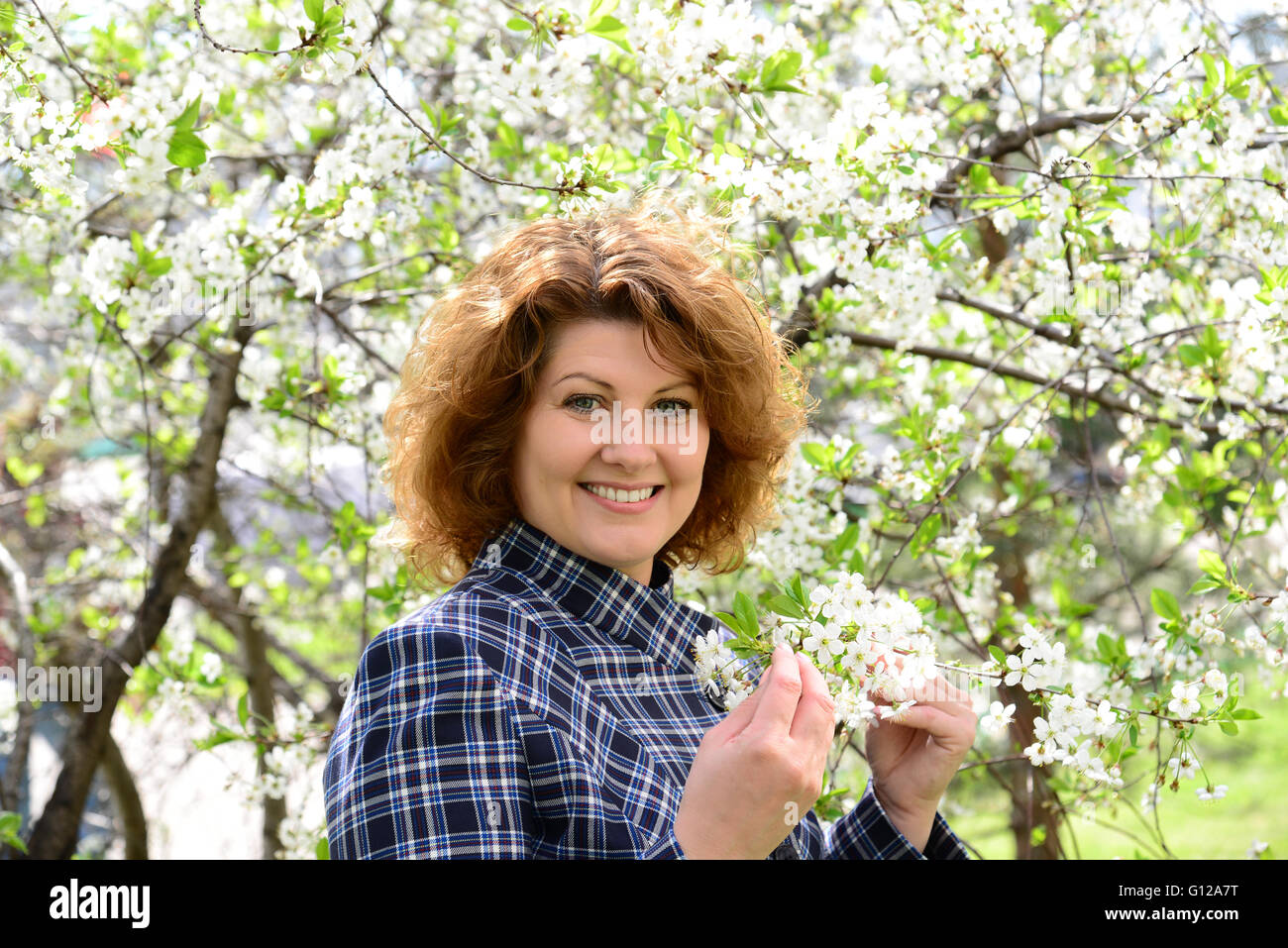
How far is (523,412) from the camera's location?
1426 millimetres

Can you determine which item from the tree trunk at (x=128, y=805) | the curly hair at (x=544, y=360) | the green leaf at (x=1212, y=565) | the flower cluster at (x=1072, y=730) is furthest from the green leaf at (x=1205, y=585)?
the tree trunk at (x=128, y=805)

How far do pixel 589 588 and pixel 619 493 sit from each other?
0.12 meters

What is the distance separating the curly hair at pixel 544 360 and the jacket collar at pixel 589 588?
0.38ft

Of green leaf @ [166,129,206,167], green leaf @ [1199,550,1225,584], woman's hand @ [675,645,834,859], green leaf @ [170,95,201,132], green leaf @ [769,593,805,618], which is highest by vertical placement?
green leaf @ [170,95,201,132]

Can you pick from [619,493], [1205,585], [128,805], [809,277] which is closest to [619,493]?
[619,493]

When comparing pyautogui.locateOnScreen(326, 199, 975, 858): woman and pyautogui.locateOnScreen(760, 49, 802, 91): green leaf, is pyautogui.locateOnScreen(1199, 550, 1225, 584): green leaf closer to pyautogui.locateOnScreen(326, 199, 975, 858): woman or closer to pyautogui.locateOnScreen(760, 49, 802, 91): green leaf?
pyautogui.locateOnScreen(326, 199, 975, 858): woman

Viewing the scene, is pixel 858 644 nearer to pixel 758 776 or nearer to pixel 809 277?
pixel 758 776

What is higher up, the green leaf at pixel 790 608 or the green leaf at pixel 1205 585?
the green leaf at pixel 1205 585

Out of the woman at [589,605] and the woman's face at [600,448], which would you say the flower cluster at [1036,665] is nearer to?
the woman at [589,605]

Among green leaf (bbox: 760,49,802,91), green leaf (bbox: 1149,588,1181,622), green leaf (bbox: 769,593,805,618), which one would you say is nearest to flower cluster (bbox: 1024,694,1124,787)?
green leaf (bbox: 769,593,805,618)

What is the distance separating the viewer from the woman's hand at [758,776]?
1062 millimetres

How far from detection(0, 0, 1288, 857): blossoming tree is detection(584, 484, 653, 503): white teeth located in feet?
0.73

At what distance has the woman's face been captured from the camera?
53.2 inches
